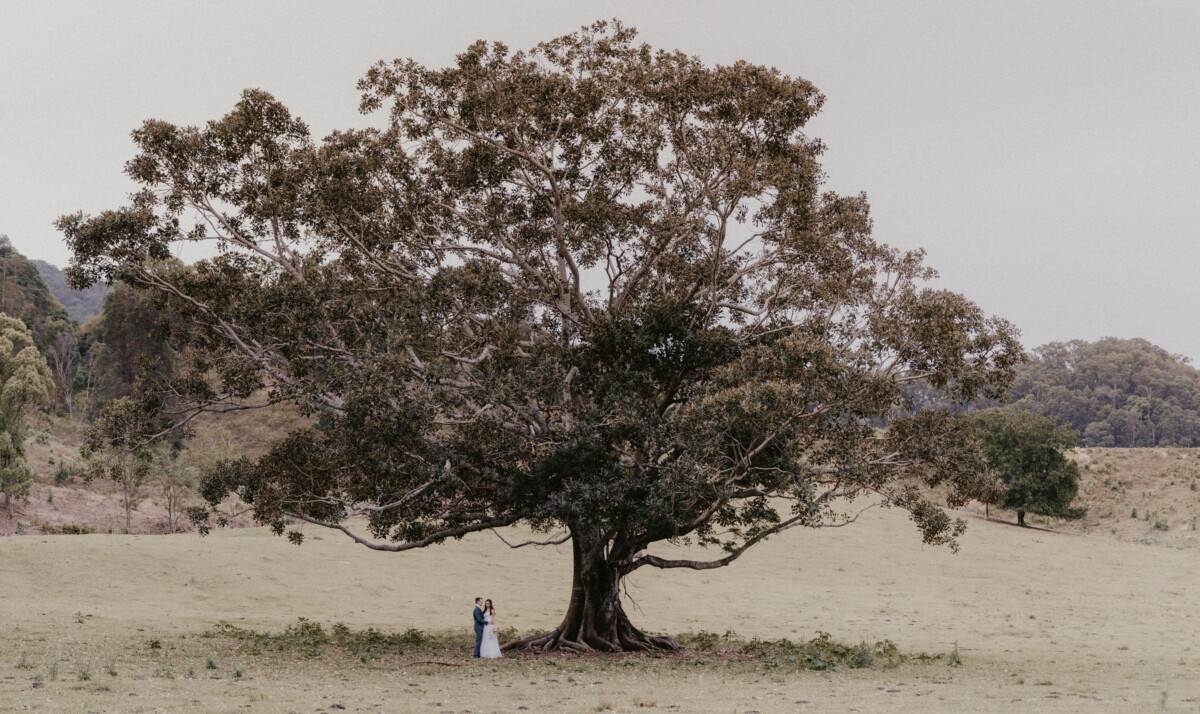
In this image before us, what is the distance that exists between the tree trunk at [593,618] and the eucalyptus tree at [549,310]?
0.08 m

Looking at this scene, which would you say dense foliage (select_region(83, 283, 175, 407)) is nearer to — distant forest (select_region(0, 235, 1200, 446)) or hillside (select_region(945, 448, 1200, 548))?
distant forest (select_region(0, 235, 1200, 446))

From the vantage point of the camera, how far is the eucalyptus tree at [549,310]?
21.5m

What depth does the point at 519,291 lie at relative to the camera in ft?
79.6

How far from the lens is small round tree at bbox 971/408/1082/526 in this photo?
223 ft

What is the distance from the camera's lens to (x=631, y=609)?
42.5 metres

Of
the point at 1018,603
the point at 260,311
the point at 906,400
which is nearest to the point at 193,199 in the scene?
the point at 260,311

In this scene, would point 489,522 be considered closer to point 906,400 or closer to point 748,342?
point 748,342

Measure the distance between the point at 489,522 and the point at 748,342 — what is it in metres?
7.55

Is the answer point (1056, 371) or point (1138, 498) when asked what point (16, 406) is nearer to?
point (1138, 498)

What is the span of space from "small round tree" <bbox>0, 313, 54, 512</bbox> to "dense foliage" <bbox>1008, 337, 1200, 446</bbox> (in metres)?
110

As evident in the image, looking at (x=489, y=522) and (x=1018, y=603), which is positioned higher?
(x=489, y=522)

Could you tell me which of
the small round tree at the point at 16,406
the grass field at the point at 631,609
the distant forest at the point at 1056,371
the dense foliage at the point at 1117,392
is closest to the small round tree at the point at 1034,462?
the grass field at the point at 631,609

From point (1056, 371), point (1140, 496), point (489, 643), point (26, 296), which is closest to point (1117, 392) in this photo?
point (1056, 371)

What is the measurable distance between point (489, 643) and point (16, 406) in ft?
134
